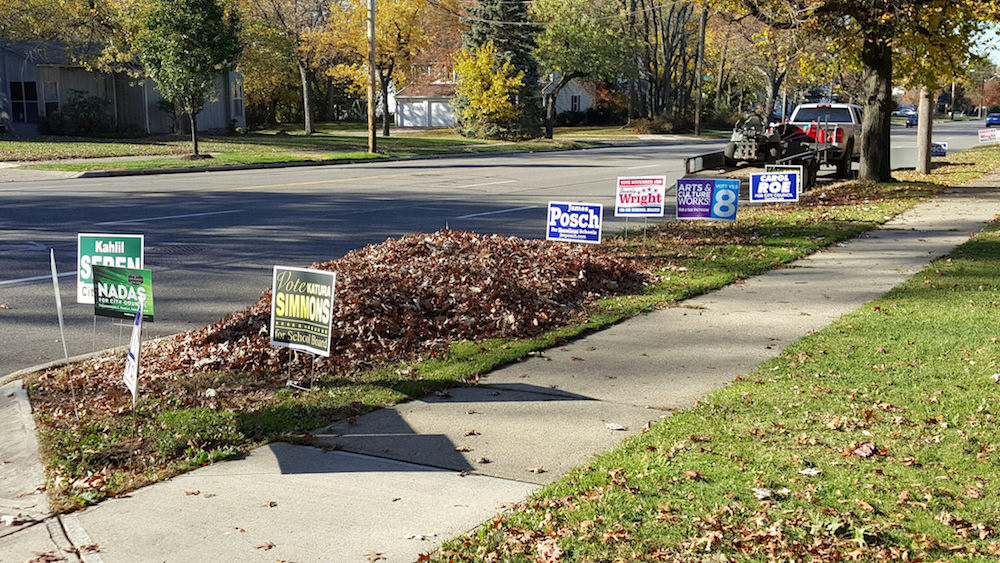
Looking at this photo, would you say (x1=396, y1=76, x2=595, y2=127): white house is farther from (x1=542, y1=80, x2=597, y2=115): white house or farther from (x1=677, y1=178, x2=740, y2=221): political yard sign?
(x1=677, y1=178, x2=740, y2=221): political yard sign

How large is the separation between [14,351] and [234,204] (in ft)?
34.9

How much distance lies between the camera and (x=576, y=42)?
202 ft

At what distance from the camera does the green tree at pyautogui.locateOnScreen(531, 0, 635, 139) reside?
61.5 m

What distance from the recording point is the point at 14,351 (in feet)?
26.9

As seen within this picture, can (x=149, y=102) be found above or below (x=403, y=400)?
above

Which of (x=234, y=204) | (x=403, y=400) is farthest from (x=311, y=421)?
(x=234, y=204)

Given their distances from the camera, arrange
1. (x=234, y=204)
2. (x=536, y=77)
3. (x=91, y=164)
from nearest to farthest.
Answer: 1. (x=234, y=204)
2. (x=91, y=164)
3. (x=536, y=77)

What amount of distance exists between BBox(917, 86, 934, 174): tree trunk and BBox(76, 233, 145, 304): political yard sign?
22923 millimetres

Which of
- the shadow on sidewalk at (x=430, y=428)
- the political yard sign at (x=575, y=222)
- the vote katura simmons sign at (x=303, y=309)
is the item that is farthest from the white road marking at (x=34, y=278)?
the shadow on sidewalk at (x=430, y=428)

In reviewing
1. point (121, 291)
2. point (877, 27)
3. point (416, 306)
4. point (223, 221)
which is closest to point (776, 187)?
point (877, 27)

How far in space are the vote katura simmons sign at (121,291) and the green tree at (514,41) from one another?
45820mm

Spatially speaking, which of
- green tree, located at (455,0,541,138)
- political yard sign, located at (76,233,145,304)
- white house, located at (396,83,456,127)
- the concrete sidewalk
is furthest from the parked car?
white house, located at (396,83,456,127)

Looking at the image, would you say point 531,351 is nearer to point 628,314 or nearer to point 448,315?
point 448,315

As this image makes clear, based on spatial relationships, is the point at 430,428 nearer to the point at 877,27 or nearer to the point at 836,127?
the point at 877,27
